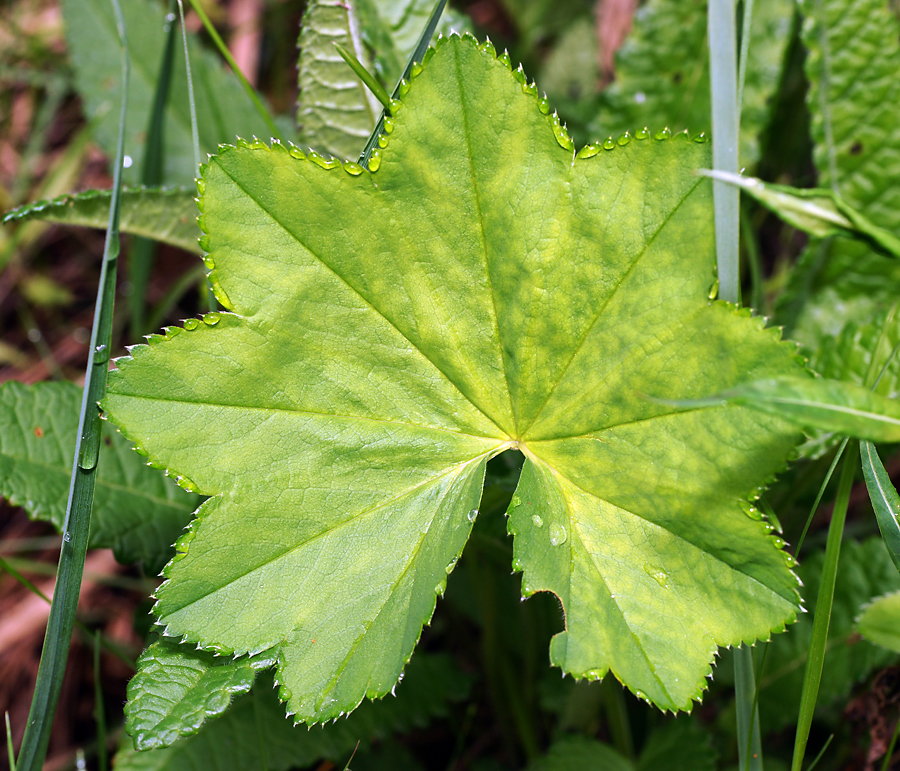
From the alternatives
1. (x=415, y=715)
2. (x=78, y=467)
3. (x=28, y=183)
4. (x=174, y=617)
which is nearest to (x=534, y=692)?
(x=415, y=715)

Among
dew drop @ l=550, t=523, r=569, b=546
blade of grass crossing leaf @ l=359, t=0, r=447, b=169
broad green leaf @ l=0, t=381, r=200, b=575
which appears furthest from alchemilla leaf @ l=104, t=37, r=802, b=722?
broad green leaf @ l=0, t=381, r=200, b=575

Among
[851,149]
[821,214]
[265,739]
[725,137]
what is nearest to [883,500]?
[821,214]

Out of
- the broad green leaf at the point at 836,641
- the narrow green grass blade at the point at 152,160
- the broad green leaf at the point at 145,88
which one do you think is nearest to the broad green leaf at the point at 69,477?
the narrow green grass blade at the point at 152,160

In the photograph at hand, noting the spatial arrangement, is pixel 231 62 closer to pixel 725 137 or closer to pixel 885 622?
pixel 725 137

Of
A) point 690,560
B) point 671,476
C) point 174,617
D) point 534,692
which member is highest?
point 671,476

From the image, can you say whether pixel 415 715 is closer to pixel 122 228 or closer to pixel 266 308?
pixel 266 308

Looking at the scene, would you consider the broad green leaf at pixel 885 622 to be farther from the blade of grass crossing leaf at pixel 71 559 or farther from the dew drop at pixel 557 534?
the blade of grass crossing leaf at pixel 71 559
